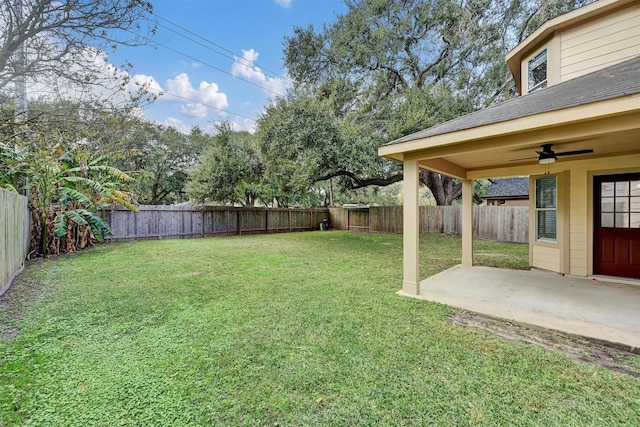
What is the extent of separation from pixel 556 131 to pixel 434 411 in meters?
3.31

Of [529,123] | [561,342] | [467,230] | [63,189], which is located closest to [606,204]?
[467,230]

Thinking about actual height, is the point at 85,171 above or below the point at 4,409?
above

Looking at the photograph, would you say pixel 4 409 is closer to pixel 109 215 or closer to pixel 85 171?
pixel 85 171

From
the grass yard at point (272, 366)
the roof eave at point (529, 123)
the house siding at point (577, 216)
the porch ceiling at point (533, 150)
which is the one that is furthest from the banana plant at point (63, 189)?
the house siding at point (577, 216)

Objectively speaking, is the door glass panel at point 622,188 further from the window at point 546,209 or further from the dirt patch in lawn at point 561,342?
the dirt patch in lawn at point 561,342

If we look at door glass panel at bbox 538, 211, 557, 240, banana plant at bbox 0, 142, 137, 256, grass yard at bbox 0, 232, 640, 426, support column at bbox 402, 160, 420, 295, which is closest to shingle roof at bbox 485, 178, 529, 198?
door glass panel at bbox 538, 211, 557, 240

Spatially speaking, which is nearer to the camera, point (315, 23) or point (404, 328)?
point (404, 328)

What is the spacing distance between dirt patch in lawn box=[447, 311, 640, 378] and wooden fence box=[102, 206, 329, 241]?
487 inches

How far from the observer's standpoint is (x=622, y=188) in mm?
5152

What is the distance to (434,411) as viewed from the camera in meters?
1.96

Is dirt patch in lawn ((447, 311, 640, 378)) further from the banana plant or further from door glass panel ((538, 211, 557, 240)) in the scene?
the banana plant

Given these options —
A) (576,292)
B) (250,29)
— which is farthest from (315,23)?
(576,292)

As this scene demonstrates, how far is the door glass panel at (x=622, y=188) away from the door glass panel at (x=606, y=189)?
0.26 feet

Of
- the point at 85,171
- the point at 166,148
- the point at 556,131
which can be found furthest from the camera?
the point at 166,148
